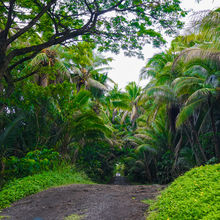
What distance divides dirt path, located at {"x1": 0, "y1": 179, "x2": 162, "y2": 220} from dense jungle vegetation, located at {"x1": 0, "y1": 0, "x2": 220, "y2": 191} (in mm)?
1207

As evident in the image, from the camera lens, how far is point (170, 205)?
4207 mm

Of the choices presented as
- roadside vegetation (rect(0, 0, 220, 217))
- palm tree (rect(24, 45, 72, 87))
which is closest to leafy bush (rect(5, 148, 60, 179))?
roadside vegetation (rect(0, 0, 220, 217))

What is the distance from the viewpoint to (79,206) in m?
5.24

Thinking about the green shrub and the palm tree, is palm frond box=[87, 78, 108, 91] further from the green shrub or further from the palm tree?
the green shrub

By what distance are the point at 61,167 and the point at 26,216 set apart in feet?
20.1

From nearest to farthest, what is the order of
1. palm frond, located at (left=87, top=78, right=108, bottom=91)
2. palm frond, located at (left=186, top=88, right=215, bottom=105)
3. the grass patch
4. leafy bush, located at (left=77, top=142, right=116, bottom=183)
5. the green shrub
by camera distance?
the green shrub, the grass patch, palm frond, located at (left=186, top=88, right=215, bottom=105), leafy bush, located at (left=77, top=142, right=116, bottom=183), palm frond, located at (left=87, top=78, right=108, bottom=91)

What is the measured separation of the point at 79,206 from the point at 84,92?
25.5 feet

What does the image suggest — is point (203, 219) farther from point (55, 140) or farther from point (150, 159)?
point (150, 159)

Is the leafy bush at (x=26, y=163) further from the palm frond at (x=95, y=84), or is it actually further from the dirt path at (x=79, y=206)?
the palm frond at (x=95, y=84)

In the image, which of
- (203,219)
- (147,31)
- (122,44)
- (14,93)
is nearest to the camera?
(203,219)

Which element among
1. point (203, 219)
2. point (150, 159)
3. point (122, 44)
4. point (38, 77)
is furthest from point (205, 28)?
point (150, 159)

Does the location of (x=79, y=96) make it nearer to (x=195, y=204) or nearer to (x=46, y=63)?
(x=46, y=63)

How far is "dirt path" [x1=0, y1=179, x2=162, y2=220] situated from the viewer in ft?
15.1

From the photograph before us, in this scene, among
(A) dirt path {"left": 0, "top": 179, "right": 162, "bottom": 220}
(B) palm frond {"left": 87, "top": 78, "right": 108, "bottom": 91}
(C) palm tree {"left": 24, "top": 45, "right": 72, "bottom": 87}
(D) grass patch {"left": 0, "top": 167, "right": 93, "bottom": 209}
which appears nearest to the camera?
(A) dirt path {"left": 0, "top": 179, "right": 162, "bottom": 220}
